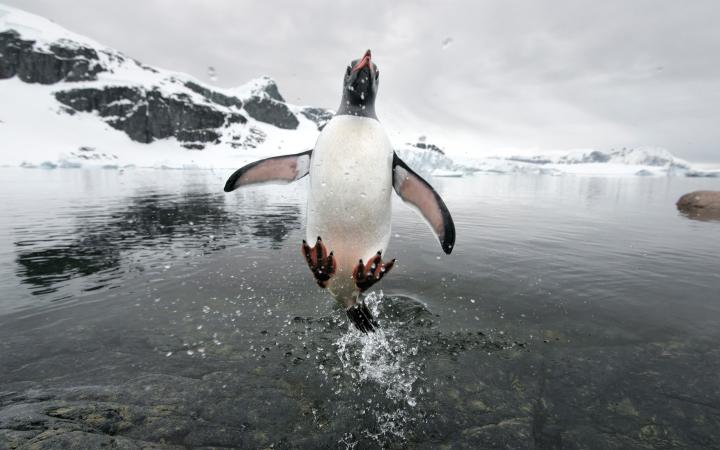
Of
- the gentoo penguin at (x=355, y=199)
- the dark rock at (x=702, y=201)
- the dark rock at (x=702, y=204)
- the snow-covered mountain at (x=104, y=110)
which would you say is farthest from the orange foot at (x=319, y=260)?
the snow-covered mountain at (x=104, y=110)

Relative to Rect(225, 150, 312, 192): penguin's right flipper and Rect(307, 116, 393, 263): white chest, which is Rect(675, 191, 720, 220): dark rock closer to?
Rect(307, 116, 393, 263): white chest

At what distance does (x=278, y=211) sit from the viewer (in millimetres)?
13516

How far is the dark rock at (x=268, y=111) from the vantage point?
142 metres

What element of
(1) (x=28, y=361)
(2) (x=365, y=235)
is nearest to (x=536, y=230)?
(2) (x=365, y=235)

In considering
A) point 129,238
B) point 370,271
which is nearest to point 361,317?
point 370,271

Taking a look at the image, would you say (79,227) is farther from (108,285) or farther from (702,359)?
(702,359)

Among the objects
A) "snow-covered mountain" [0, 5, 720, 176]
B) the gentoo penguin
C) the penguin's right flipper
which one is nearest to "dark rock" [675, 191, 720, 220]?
the gentoo penguin

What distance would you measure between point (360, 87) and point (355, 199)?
3.36ft

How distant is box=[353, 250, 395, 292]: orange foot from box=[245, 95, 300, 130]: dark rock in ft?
490

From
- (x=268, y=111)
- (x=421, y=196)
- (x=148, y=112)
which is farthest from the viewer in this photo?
(x=268, y=111)

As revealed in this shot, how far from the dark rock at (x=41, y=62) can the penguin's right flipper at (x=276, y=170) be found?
451 ft

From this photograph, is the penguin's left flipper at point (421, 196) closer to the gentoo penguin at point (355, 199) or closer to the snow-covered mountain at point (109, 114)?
the gentoo penguin at point (355, 199)

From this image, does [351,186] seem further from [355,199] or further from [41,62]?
[41,62]

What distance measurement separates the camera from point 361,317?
3355mm
